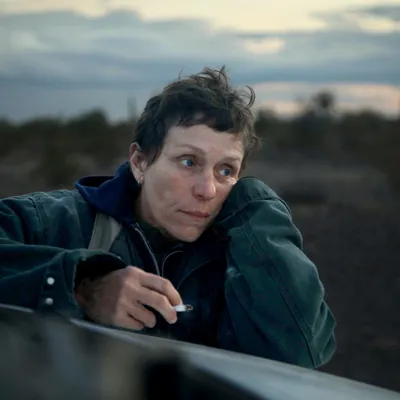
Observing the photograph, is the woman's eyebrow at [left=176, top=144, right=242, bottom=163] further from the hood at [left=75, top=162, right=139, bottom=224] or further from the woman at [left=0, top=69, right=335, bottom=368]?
the hood at [left=75, top=162, right=139, bottom=224]

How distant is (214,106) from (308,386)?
40.0 inches

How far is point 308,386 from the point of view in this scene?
5.45 feet

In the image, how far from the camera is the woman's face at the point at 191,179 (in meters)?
2.45

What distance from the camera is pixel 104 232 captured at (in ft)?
8.12

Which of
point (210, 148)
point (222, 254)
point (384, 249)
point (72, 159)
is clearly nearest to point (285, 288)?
point (222, 254)

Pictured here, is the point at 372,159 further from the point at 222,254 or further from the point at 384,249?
the point at 222,254

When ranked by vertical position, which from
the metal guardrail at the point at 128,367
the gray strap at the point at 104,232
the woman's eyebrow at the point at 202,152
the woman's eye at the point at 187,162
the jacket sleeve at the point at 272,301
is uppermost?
the woman's eyebrow at the point at 202,152

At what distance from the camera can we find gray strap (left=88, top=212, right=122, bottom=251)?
2.44 meters

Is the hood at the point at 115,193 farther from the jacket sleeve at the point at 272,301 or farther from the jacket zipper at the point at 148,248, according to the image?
the jacket sleeve at the point at 272,301

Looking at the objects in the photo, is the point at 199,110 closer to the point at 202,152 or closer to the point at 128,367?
the point at 202,152

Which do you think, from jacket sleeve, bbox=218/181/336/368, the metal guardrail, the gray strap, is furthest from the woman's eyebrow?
the metal guardrail

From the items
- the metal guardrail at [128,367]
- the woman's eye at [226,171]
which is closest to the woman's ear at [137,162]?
the woman's eye at [226,171]

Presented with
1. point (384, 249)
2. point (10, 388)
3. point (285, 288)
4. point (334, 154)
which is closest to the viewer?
point (10, 388)

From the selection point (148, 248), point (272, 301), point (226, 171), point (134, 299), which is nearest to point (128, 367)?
point (134, 299)
